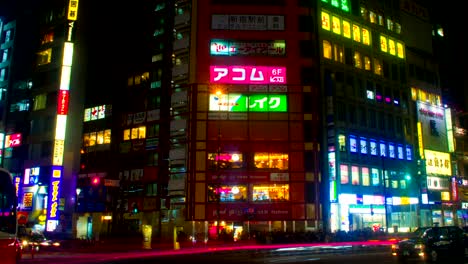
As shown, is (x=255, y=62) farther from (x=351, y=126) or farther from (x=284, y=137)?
(x=351, y=126)

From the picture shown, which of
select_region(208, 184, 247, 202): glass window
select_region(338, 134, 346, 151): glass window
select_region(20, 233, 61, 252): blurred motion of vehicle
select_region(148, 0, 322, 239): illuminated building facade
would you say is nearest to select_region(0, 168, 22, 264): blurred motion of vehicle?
select_region(20, 233, 61, 252): blurred motion of vehicle

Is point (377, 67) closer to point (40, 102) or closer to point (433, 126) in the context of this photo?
point (433, 126)

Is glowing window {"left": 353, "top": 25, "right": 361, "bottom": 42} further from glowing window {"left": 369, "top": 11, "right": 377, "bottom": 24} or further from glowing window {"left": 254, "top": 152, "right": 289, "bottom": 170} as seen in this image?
glowing window {"left": 254, "top": 152, "right": 289, "bottom": 170}

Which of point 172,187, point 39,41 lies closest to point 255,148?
point 172,187

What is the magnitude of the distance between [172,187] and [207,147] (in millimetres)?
6406

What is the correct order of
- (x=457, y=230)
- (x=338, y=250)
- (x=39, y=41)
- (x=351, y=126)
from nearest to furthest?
(x=457, y=230)
(x=338, y=250)
(x=351, y=126)
(x=39, y=41)

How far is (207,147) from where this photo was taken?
53406mm

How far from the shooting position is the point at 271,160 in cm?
Result: 5362

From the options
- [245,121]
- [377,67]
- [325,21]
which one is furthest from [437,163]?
[245,121]

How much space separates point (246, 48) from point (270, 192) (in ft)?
56.7

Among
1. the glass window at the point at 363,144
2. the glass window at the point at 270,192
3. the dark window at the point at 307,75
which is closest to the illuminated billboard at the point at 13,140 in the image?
the glass window at the point at 270,192

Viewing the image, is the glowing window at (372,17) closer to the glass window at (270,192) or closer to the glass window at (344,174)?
Answer: the glass window at (344,174)

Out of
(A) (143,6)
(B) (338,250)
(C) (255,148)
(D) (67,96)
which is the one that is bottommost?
(B) (338,250)

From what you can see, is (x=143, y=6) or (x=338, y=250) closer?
(x=338, y=250)
